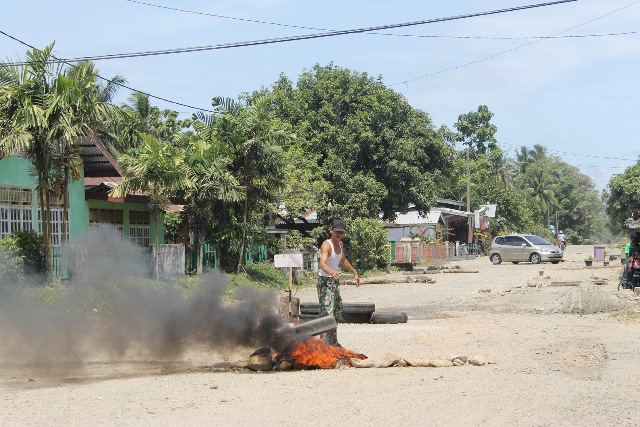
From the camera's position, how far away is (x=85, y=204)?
23.5 meters

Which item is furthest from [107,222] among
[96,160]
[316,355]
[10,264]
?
[316,355]

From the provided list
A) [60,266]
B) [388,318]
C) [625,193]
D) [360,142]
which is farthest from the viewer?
[625,193]

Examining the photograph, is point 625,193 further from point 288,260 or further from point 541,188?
point 541,188

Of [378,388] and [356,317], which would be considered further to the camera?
[356,317]

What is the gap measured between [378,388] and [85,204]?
17081 millimetres

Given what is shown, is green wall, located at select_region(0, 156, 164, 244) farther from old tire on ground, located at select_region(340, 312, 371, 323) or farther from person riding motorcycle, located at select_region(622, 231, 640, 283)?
person riding motorcycle, located at select_region(622, 231, 640, 283)

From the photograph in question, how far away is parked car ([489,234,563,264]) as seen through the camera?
43812 mm

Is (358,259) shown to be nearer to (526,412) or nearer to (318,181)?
(318,181)

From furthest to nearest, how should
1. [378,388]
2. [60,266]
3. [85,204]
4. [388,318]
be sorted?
[85,204] < [60,266] < [388,318] < [378,388]

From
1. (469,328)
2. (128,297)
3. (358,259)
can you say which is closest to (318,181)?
(358,259)

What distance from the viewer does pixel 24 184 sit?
21109mm

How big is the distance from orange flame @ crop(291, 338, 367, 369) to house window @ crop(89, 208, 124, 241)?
13.5m

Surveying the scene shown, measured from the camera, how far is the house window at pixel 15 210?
2046 cm

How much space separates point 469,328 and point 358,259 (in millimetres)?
23442
